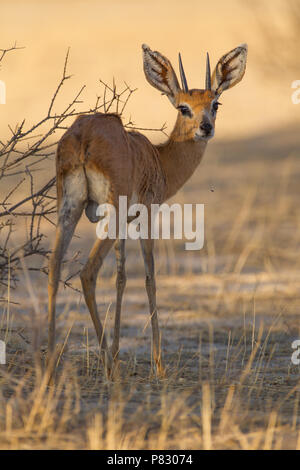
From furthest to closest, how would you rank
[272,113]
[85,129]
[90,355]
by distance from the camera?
1. [272,113]
2. [90,355]
3. [85,129]

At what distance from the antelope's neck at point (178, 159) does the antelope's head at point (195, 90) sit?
0.08 metres

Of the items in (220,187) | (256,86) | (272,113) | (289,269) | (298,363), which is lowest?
(298,363)

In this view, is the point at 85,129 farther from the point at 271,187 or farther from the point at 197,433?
the point at 271,187

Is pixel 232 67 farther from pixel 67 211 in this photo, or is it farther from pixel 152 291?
pixel 67 211

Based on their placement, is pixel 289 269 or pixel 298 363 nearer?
Result: pixel 298 363

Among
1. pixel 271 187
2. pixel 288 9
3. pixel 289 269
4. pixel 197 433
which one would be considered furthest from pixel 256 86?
pixel 197 433

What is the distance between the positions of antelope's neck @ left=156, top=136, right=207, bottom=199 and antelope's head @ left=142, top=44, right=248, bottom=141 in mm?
78

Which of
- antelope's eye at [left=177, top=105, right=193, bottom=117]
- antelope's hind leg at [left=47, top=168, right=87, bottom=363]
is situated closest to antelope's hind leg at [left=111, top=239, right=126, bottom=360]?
antelope's hind leg at [left=47, top=168, right=87, bottom=363]

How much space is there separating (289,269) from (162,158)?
16.1 feet

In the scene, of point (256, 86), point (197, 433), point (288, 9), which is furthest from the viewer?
point (256, 86)

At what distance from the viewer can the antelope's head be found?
7.54 metres

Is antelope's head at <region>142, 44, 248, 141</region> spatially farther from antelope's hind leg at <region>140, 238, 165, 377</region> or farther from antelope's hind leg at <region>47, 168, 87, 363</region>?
antelope's hind leg at <region>47, 168, 87, 363</region>

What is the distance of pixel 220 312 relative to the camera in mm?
10078
